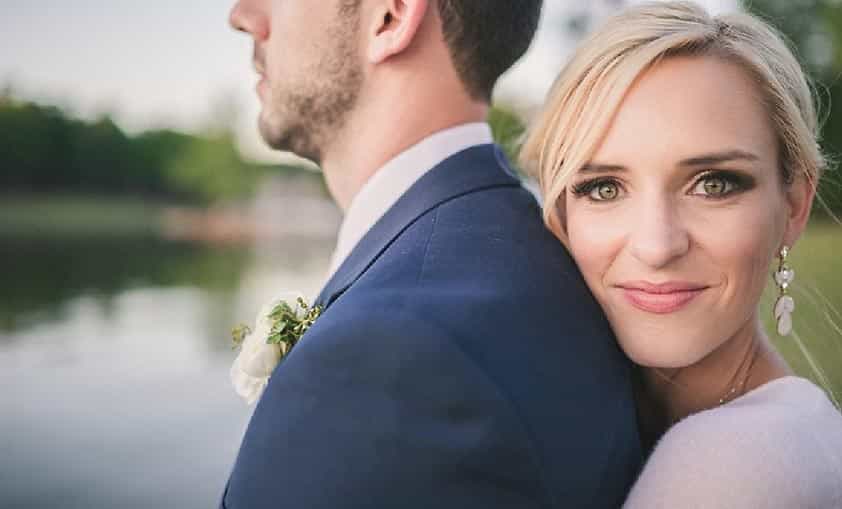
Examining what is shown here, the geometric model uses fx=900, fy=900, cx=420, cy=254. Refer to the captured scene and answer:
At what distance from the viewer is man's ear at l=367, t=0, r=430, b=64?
2256 mm

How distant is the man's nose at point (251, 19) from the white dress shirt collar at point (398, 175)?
67 cm

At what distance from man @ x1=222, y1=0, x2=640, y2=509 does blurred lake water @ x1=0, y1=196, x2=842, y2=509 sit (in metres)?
0.74

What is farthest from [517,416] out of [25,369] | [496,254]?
[25,369]

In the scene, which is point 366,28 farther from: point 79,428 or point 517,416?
point 79,428

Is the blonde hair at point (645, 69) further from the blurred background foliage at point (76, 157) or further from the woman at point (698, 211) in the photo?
the blurred background foliage at point (76, 157)

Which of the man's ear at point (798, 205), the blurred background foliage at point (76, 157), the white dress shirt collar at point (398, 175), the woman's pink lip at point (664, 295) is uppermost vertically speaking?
the blurred background foliage at point (76, 157)

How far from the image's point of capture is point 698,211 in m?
1.76

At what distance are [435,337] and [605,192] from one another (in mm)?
595

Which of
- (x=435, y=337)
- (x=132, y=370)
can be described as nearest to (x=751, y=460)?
(x=435, y=337)

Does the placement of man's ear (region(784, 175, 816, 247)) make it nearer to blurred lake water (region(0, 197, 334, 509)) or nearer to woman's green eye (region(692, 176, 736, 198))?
woman's green eye (region(692, 176, 736, 198))

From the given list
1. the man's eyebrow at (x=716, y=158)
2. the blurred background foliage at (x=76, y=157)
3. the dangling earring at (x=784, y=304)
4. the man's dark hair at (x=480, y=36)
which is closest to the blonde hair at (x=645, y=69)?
the man's eyebrow at (x=716, y=158)

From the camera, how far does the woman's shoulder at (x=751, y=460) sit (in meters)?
1.55

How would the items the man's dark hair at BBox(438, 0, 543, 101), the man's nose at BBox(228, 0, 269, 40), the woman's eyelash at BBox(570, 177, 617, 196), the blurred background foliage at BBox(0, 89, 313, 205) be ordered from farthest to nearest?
the blurred background foliage at BBox(0, 89, 313, 205), the man's nose at BBox(228, 0, 269, 40), the man's dark hair at BBox(438, 0, 543, 101), the woman's eyelash at BBox(570, 177, 617, 196)

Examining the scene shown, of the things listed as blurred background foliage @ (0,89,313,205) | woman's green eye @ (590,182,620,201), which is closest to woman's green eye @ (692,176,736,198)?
woman's green eye @ (590,182,620,201)
